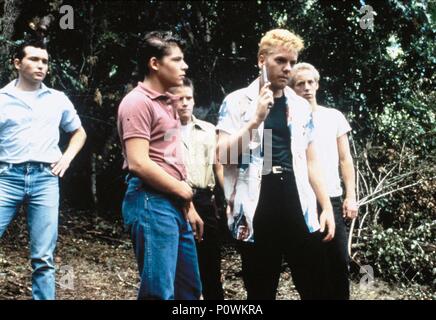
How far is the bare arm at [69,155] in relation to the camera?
3.34m

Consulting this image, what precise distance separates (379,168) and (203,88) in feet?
8.02

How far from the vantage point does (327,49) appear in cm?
691

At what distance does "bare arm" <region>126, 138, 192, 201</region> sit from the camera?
2.30 meters

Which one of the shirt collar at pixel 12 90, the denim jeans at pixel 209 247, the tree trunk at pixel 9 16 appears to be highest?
the tree trunk at pixel 9 16

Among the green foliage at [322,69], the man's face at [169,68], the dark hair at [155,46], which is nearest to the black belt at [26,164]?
the dark hair at [155,46]

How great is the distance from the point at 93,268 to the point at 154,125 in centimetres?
380

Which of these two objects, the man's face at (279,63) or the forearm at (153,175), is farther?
the man's face at (279,63)

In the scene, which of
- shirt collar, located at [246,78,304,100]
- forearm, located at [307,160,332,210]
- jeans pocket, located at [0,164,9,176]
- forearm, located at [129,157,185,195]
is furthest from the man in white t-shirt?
jeans pocket, located at [0,164,9,176]

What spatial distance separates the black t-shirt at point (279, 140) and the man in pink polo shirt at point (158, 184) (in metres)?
0.55

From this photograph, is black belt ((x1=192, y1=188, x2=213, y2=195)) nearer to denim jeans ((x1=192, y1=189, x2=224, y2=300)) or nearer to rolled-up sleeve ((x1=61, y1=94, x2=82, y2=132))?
denim jeans ((x1=192, y1=189, x2=224, y2=300))

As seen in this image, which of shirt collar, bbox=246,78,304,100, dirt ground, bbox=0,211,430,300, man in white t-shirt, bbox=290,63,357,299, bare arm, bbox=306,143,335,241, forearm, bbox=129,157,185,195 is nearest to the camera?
forearm, bbox=129,157,185,195

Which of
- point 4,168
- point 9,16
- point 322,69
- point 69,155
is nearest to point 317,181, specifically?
point 69,155

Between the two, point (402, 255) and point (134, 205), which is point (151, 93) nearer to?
point (134, 205)

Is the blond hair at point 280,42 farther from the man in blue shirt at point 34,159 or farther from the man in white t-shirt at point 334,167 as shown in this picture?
the man in blue shirt at point 34,159
